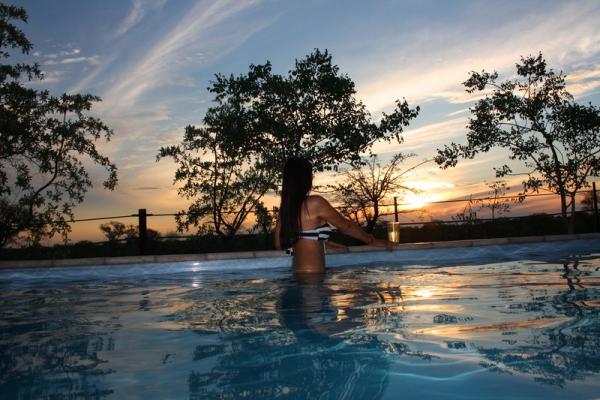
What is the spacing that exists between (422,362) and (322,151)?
9.42 m

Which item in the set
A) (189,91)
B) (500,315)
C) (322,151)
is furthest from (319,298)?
(189,91)

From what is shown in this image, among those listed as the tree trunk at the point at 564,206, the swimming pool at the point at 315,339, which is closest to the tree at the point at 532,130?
the tree trunk at the point at 564,206

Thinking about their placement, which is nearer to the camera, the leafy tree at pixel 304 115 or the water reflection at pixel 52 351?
the water reflection at pixel 52 351

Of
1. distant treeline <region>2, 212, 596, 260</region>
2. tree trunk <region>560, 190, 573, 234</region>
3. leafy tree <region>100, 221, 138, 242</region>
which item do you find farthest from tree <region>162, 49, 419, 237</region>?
tree trunk <region>560, 190, 573, 234</region>

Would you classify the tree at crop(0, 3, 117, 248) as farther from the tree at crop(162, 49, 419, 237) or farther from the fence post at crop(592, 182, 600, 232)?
the fence post at crop(592, 182, 600, 232)

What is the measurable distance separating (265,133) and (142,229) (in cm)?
356

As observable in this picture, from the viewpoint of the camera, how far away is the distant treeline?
11.3 meters

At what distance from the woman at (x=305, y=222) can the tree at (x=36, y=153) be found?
23.1ft

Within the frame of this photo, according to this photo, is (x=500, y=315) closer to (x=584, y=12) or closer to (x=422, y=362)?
(x=422, y=362)

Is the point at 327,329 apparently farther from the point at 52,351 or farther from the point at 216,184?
the point at 216,184

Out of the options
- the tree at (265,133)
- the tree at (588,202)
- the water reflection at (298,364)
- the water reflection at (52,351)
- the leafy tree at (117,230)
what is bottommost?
the water reflection at (298,364)

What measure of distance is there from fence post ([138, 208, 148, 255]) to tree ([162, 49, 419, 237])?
38.3 inches

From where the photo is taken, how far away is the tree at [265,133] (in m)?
11.1

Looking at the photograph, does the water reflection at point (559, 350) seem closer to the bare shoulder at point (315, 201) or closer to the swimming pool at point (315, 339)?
the swimming pool at point (315, 339)
